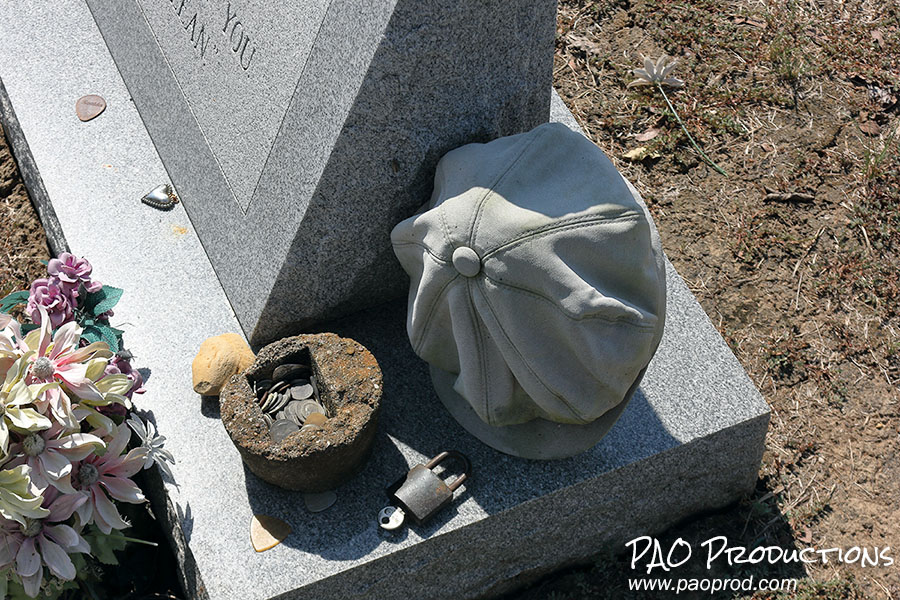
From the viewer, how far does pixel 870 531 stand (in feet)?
11.2

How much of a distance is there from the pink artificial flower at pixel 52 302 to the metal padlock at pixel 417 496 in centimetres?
115

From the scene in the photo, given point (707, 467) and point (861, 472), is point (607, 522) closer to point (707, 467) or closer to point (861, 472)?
point (707, 467)

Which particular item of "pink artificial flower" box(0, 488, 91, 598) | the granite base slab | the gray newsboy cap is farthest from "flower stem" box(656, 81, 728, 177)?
"pink artificial flower" box(0, 488, 91, 598)

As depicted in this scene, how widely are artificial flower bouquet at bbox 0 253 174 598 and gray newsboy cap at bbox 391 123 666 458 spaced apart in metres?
0.91

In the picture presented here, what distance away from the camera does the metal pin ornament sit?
143 inches

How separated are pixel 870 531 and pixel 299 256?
224cm

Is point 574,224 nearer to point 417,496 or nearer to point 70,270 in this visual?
point 417,496

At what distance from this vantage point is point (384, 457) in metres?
3.03

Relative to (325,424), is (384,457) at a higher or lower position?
lower

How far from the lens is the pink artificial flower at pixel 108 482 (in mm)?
2623

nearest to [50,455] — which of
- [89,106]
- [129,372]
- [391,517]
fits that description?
[129,372]

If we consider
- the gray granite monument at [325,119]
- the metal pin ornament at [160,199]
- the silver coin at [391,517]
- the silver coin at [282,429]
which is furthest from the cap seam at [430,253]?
the metal pin ornament at [160,199]

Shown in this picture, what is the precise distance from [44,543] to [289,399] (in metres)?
0.80

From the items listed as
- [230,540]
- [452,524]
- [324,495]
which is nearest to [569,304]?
[452,524]
